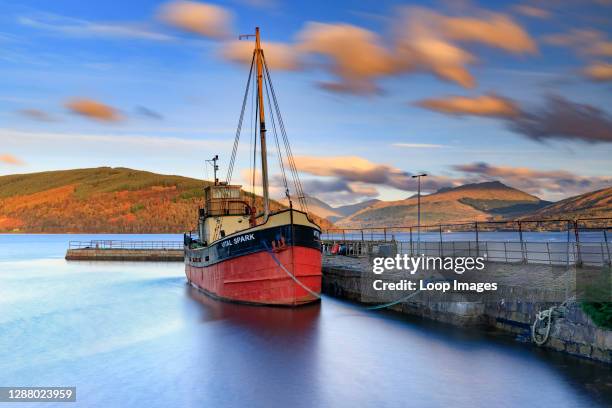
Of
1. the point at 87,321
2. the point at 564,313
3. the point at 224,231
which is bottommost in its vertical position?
the point at 87,321

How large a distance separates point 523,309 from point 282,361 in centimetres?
875

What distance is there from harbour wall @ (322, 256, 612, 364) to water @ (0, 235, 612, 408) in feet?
1.56

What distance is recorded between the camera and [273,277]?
28000 mm

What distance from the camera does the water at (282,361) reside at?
1577 cm

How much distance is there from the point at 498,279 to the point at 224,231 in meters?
17.8

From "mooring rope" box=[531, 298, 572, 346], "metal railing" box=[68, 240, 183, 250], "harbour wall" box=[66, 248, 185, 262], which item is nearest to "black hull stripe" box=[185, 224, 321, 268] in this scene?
"mooring rope" box=[531, 298, 572, 346]

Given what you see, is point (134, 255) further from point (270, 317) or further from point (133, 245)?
point (270, 317)

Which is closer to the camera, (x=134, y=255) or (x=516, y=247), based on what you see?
(x=516, y=247)

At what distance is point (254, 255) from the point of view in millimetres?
27875

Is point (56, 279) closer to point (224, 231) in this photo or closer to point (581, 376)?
point (224, 231)

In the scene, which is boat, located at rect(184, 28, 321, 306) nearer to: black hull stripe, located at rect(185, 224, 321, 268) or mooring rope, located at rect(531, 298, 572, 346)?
black hull stripe, located at rect(185, 224, 321, 268)

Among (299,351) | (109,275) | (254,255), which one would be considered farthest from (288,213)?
(109,275)

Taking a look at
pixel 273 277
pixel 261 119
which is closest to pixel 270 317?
pixel 273 277

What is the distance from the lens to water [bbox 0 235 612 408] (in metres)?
15.8
